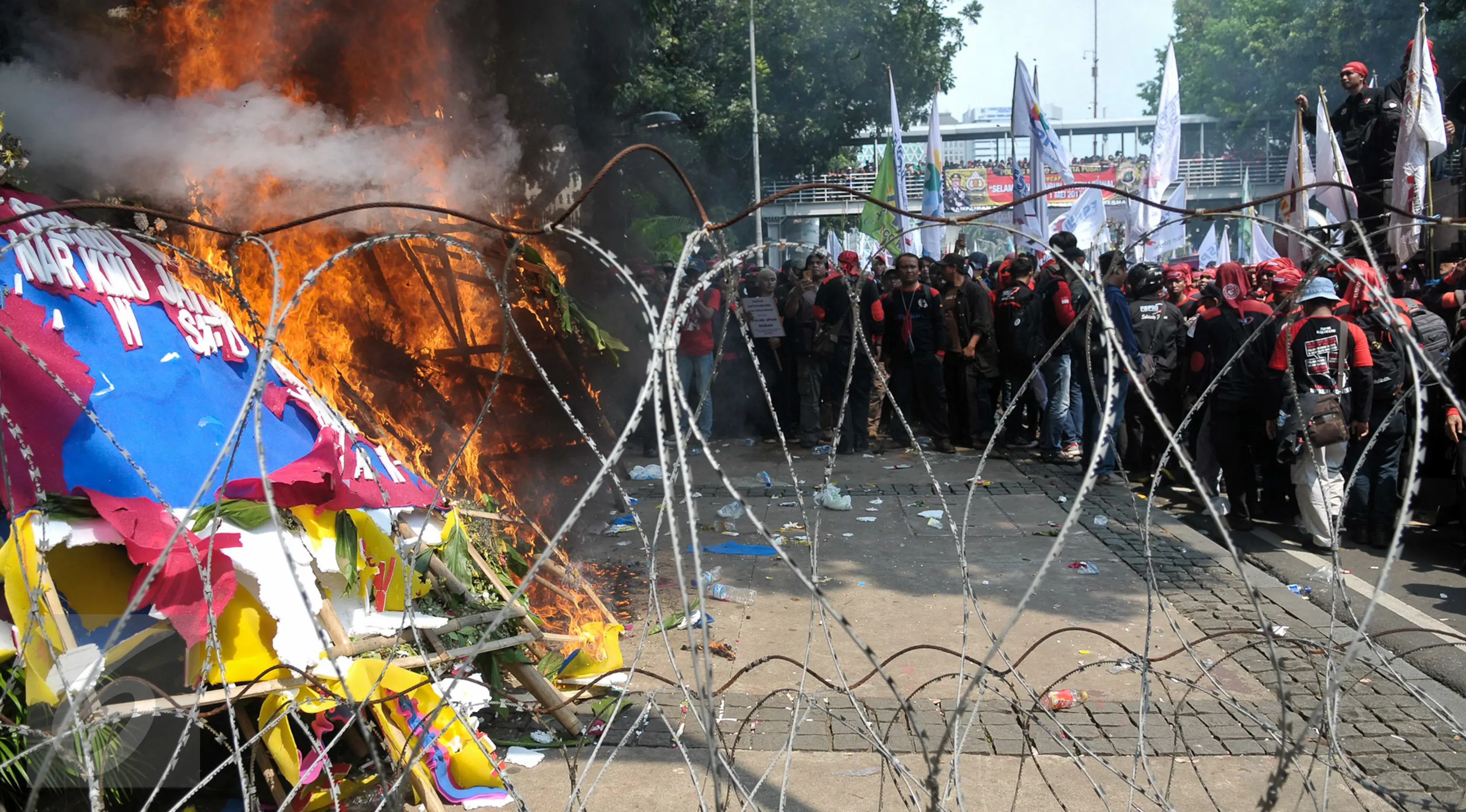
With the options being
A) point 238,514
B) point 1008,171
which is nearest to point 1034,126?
point 238,514

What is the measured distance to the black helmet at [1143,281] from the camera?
8.38m

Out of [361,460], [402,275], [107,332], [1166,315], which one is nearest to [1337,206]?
[1166,315]

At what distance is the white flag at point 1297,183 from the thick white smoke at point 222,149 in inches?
240

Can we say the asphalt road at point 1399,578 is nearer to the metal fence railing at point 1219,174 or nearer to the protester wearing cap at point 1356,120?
the protester wearing cap at point 1356,120

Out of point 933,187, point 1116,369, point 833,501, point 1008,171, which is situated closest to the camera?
point 1116,369

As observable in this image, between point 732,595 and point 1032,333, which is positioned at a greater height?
point 1032,333

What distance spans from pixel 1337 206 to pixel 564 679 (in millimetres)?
7251

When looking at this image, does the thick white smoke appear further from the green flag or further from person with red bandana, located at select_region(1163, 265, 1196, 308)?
the green flag

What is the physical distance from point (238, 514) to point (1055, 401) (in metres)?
7.41

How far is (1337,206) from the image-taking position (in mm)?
7957

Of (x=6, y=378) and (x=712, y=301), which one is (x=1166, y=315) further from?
(x=6, y=378)

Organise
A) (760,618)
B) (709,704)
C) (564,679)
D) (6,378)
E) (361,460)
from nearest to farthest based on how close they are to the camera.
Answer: (709,704)
(6,378)
(361,460)
(564,679)
(760,618)

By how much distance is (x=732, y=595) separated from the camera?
18.1ft

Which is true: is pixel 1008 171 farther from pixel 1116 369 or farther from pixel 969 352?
pixel 1116 369
